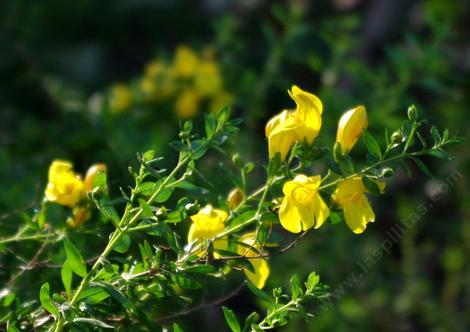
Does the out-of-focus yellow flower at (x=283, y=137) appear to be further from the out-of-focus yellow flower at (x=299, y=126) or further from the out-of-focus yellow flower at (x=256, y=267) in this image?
the out-of-focus yellow flower at (x=256, y=267)

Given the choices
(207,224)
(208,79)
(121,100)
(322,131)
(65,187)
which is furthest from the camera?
(121,100)

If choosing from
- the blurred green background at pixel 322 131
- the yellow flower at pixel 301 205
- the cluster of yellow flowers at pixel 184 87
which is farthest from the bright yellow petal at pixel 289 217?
the cluster of yellow flowers at pixel 184 87

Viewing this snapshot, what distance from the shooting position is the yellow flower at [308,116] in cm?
98

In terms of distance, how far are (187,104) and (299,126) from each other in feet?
5.05

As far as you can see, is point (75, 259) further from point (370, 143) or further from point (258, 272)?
point (370, 143)

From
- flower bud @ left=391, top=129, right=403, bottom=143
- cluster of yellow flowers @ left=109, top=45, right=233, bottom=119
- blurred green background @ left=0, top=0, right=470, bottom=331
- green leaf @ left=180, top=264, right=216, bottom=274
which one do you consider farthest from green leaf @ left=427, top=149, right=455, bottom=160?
cluster of yellow flowers @ left=109, top=45, right=233, bottom=119

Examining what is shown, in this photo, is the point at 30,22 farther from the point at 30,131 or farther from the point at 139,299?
the point at 139,299

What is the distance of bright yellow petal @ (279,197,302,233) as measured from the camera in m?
0.96

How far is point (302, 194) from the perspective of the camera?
948mm

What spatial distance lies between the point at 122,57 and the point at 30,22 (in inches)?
50.0

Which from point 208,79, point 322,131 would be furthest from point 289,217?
point 208,79

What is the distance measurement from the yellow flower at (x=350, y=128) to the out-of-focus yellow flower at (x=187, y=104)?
1494 millimetres

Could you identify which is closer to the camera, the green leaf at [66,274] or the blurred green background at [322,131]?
the green leaf at [66,274]

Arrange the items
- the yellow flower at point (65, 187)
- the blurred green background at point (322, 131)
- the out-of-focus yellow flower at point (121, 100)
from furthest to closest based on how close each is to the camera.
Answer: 1. the out-of-focus yellow flower at point (121, 100)
2. the blurred green background at point (322, 131)
3. the yellow flower at point (65, 187)
